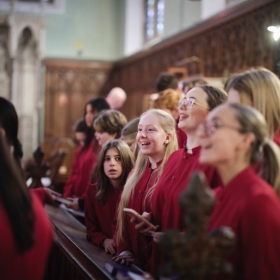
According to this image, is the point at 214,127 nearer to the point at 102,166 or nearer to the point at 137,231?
the point at 137,231

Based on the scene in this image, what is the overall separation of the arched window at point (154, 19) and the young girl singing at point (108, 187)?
1010 cm

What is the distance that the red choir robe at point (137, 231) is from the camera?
3727mm

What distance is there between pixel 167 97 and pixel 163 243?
3207 millimetres

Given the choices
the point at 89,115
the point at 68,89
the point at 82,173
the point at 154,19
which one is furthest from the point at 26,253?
the point at 68,89

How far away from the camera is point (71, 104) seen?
52.3ft

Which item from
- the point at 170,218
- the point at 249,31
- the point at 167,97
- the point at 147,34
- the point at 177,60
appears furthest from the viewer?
the point at 147,34

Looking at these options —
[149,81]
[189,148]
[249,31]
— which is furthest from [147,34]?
[189,148]

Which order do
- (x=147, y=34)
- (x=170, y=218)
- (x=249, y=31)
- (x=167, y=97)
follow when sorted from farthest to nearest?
(x=147, y=34) < (x=249, y=31) < (x=167, y=97) < (x=170, y=218)

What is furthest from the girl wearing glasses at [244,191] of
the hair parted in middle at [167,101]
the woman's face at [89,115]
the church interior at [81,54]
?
the church interior at [81,54]

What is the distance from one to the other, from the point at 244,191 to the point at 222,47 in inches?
284

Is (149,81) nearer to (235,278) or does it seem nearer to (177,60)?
(177,60)

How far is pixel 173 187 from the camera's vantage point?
3.20 metres

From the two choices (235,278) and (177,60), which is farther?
(177,60)

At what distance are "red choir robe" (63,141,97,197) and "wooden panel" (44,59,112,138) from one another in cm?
957
